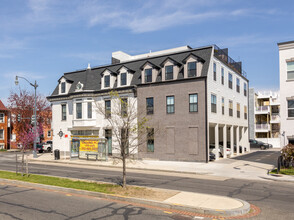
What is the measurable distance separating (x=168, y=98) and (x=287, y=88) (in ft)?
37.4

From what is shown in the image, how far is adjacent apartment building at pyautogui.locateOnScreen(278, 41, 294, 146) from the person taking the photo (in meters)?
21.8

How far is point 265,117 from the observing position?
6600 cm

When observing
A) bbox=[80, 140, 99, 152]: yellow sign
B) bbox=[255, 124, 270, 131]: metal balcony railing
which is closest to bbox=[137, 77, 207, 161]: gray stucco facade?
bbox=[80, 140, 99, 152]: yellow sign

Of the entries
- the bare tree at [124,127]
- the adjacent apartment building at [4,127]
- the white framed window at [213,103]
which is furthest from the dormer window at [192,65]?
the adjacent apartment building at [4,127]

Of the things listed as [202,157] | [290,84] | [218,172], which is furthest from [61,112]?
[290,84]

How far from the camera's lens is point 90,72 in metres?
36.8

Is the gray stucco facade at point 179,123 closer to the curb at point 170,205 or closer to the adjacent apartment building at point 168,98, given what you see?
the adjacent apartment building at point 168,98

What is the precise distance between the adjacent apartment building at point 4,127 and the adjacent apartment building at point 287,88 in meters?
52.7

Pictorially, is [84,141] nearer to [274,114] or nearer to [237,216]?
[237,216]

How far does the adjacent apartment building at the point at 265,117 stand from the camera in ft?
201

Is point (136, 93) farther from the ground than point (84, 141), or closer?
farther from the ground

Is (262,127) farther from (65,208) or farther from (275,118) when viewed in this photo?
(65,208)

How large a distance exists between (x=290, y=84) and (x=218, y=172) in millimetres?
8919

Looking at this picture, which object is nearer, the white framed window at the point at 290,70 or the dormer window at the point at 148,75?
the white framed window at the point at 290,70
